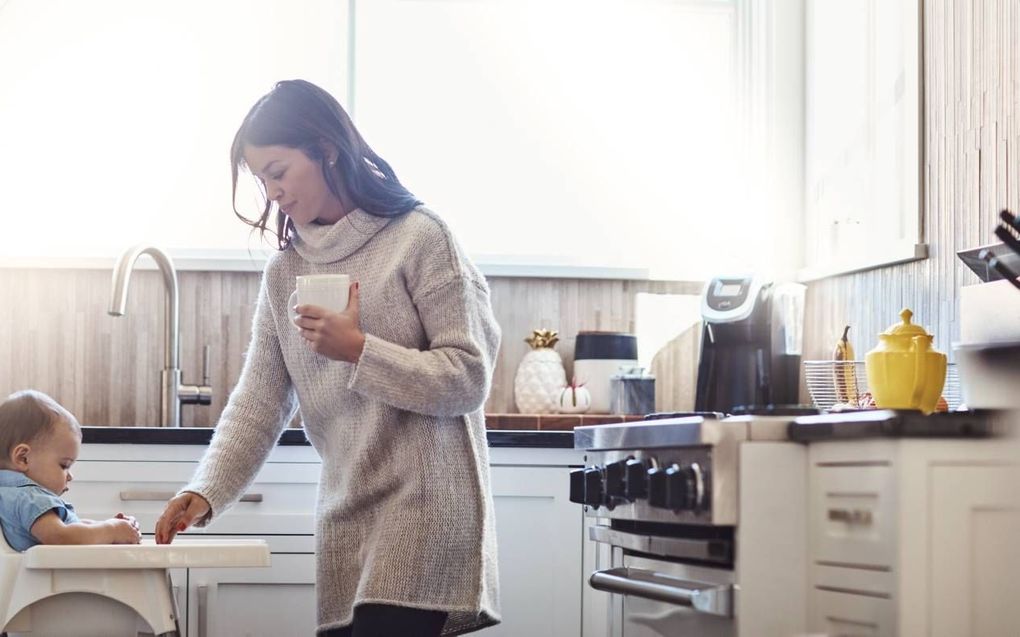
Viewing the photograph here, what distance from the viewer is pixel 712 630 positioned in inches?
69.3

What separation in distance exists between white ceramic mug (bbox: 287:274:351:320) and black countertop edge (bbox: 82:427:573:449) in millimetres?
1007

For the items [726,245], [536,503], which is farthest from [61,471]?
[726,245]

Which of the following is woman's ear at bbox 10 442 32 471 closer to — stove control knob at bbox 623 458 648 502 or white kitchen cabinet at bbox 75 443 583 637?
white kitchen cabinet at bbox 75 443 583 637

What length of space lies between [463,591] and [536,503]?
93 centimetres

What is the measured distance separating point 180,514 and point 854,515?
3.38ft

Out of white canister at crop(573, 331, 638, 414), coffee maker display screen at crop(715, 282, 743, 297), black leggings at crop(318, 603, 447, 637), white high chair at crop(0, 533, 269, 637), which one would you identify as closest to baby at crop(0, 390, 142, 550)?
white high chair at crop(0, 533, 269, 637)

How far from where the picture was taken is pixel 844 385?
252 cm

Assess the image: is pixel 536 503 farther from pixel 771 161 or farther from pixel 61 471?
pixel 771 161

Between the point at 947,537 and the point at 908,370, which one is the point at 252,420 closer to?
the point at 908,370

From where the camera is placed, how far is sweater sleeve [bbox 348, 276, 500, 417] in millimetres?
1886

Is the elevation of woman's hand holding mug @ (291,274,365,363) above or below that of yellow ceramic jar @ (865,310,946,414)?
above

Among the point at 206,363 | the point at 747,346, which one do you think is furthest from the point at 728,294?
the point at 206,363

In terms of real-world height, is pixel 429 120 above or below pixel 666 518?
above

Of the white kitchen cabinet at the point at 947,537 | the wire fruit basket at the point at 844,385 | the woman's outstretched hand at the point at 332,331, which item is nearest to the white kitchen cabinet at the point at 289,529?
the wire fruit basket at the point at 844,385
